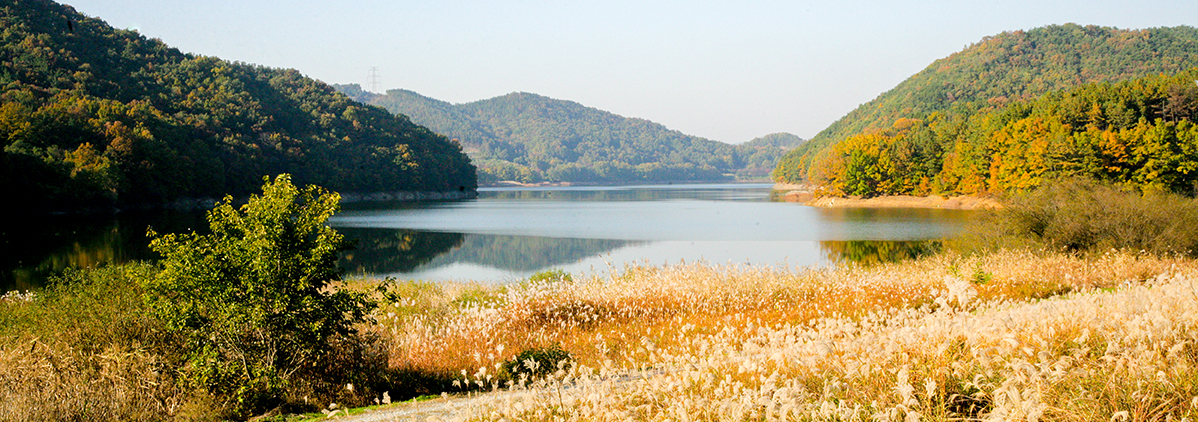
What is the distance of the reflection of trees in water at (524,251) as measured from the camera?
28.1 metres

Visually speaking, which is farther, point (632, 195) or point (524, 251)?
point (632, 195)

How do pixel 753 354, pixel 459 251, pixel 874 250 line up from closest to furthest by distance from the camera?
pixel 753 354
pixel 874 250
pixel 459 251

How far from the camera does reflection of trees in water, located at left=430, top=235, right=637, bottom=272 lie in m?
28.1

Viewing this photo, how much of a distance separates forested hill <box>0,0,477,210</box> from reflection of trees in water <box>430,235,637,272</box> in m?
31.2

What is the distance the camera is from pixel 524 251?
32469 mm

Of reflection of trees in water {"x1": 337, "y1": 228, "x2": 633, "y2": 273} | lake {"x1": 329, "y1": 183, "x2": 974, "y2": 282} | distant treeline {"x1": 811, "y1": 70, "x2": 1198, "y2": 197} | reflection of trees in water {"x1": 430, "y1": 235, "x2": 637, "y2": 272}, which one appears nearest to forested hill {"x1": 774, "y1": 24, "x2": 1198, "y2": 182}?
distant treeline {"x1": 811, "y1": 70, "x2": 1198, "y2": 197}

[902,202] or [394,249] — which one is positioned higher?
[902,202]

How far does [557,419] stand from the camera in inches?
178

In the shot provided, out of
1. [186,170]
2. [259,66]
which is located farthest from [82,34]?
[259,66]

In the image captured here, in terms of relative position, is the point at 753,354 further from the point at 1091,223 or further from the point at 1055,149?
the point at 1055,149

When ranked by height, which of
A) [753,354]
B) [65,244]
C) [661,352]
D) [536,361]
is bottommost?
[65,244]

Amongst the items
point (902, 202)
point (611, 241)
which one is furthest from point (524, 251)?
point (902, 202)

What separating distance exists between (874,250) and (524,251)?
1510 centimetres

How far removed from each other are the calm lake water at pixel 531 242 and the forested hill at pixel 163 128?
17.2 ft
